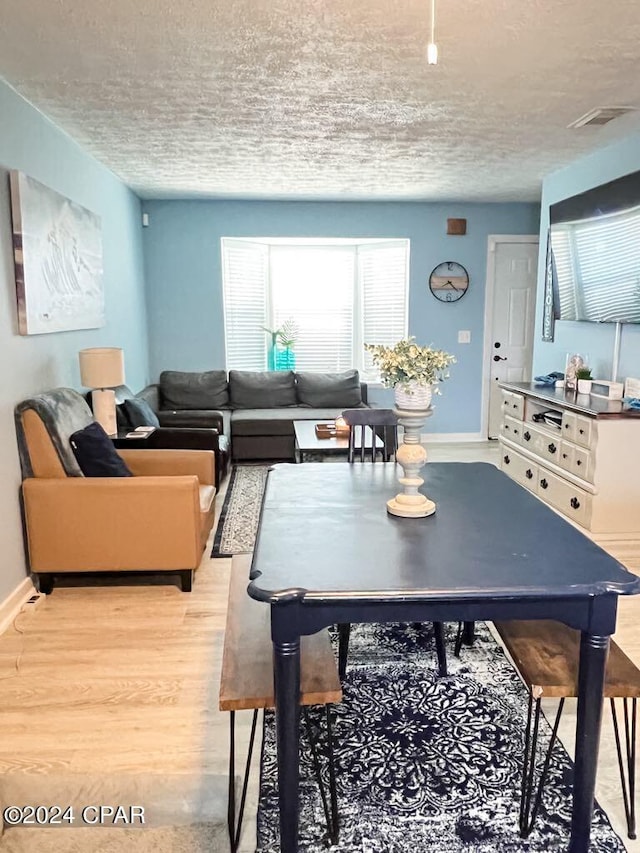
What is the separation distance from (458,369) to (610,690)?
560cm

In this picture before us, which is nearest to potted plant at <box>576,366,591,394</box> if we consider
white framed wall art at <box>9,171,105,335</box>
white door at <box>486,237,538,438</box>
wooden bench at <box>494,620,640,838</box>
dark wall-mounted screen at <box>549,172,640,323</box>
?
dark wall-mounted screen at <box>549,172,640,323</box>

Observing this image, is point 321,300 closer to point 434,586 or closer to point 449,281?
point 449,281

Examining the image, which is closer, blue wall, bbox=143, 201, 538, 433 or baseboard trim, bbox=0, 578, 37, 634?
baseboard trim, bbox=0, 578, 37, 634

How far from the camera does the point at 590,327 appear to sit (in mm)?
4883

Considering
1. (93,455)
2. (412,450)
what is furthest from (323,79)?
(93,455)

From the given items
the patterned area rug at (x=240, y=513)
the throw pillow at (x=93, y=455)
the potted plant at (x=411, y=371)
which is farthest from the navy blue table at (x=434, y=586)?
the patterned area rug at (x=240, y=513)

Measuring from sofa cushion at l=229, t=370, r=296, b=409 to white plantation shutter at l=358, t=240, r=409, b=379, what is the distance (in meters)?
1.13

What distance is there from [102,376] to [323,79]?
2.09m

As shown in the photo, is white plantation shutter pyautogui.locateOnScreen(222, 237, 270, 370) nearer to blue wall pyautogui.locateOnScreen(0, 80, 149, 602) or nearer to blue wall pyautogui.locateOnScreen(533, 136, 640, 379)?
blue wall pyautogui.locateOnScreen(0, 80, 149, 602)

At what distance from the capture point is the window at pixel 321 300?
6953 millimetres

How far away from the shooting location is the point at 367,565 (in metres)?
1.70

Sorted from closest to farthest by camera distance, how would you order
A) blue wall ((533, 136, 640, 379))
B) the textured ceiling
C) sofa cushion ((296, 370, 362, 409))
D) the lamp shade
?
the textured ceiling, the lamp shade, blue wall ((533, 136, 640, 379)), sofa cushion ((296, 370, 362, 409))

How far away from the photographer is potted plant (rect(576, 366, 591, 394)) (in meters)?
4.55

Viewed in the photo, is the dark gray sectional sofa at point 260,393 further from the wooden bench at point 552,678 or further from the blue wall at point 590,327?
the wooden bench at point 552,678
